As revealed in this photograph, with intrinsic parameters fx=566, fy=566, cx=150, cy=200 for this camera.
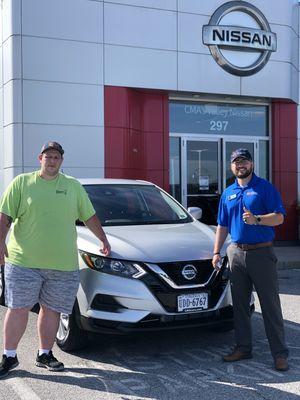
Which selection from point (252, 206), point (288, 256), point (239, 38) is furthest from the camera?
point (239, 38)

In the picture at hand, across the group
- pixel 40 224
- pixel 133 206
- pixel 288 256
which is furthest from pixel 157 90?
pixel 40 224

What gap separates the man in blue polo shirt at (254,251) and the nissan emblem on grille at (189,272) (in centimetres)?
19

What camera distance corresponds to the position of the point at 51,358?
4.74m

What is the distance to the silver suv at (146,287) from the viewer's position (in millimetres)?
4723

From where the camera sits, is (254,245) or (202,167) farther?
(202,167)

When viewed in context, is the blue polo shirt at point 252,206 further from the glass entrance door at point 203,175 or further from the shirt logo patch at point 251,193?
the glass entrance door at point 203,175

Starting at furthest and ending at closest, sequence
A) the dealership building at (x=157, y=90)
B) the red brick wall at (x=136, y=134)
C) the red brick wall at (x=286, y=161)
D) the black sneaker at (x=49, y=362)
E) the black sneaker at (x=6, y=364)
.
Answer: the red brick wall at (x=286, y=161) < the red brick wall at (x=136, y=134) < the dealership building at (x=157, y=90) < the black sneaker at (x=49, y=362) < the black sneaker at (x=6, y=364)

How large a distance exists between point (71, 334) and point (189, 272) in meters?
1.20

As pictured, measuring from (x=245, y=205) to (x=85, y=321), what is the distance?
1.67m

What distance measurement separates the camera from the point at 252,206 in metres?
4.76

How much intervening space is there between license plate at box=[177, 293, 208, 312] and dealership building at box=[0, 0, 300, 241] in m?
7.43

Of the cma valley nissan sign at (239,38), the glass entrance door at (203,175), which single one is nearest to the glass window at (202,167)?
the glass entrance door at (203,175)

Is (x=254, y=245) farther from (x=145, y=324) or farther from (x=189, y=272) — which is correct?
(x=145, y=324)

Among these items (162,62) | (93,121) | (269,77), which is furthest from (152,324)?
A: (269,77)
